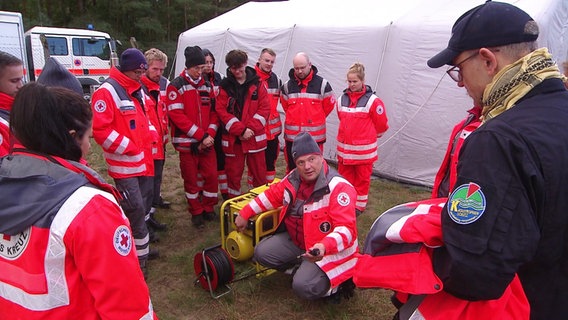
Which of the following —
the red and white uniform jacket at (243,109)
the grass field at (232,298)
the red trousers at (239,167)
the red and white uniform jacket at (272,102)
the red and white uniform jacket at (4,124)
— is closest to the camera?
the red and white uniform jacket at (4,124)

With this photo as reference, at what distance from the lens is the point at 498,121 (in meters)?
1.15

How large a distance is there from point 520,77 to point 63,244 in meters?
1.48

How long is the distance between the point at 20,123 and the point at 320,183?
220cm

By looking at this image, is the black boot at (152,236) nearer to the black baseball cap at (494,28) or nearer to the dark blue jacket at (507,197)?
the dark blue jacket at (507,197)

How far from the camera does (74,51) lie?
1559 centimetres

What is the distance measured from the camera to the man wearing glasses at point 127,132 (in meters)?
3.43

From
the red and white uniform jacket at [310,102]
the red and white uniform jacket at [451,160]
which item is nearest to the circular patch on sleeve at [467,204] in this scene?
the red and white uniform jacket at [451,160]

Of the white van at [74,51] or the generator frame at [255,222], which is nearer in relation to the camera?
the generator frame at [255,222]

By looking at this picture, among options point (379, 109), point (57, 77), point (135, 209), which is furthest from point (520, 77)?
point (379, 109)

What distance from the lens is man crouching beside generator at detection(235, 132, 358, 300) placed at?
3055mm

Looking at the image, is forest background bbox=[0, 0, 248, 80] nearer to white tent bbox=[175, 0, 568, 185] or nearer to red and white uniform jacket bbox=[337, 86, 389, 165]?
white tent bbox=[175, 0, 568, 185]

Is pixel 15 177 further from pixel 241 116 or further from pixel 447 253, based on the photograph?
pixel 241 116

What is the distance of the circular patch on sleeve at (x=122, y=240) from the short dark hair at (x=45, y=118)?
0.31 metres

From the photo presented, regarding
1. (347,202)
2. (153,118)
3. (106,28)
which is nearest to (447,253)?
(347,202)
